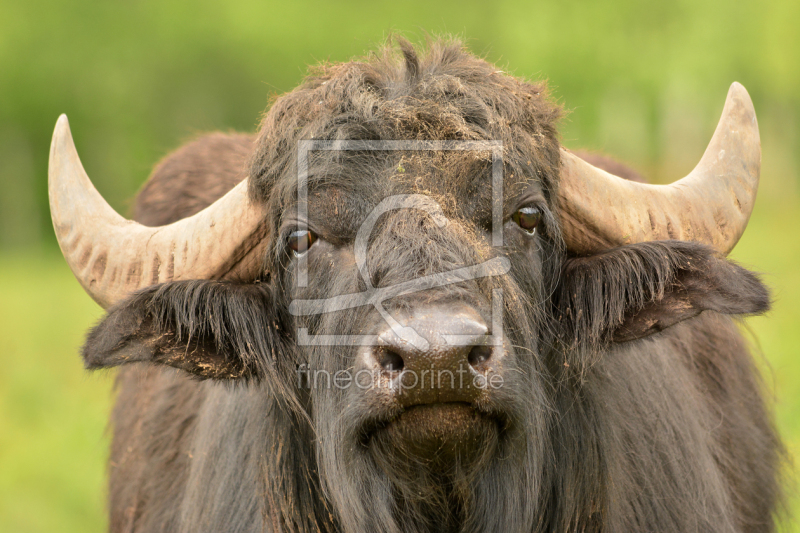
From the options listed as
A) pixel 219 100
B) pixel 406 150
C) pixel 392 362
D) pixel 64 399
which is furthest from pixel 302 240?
pixel 219 100

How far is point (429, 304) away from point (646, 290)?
1.11m

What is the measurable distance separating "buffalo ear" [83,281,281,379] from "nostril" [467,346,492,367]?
43.1 inches

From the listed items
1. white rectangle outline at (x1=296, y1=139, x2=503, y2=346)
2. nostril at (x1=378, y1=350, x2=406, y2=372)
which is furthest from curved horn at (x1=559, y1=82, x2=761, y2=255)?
nostril at (x1=378, y1=350, x2=406, y2=372)

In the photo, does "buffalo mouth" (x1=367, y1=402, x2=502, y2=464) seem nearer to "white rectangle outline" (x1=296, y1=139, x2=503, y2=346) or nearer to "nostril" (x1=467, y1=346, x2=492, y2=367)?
"nostril" (x1=467, y1=346, x2=492, y2=367)

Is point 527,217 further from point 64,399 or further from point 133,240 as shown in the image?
point 64,399

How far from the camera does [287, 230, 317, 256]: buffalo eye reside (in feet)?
10.3

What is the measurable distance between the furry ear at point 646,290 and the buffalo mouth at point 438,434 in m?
0.73

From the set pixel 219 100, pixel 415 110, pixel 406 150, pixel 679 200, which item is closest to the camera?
pixel 406 150

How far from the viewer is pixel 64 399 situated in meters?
8.81

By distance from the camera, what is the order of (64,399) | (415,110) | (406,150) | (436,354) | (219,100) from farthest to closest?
(219,100) < (64,399) < (415,110) < (406,150) < (436,354)

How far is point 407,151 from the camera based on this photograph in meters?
3.00

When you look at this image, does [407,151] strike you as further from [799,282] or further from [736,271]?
[799,282]

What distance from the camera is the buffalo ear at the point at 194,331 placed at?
306 centimetres

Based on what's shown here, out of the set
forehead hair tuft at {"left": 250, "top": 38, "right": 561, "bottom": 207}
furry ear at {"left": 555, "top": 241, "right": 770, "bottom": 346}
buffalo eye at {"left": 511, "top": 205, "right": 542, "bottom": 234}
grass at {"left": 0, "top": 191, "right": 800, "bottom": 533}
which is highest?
forehead hair tuft at {"left": 250, "top": 38, "right": 561, "bottom": 207}
